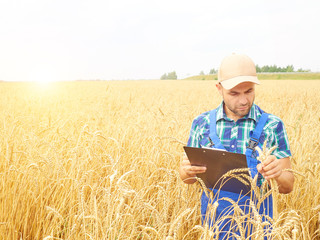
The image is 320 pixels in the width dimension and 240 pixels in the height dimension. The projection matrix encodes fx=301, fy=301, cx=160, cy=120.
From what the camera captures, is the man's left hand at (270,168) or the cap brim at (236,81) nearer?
the man's left hand at (270,168)

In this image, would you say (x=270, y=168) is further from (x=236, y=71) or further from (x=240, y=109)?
(x=236, y=71)

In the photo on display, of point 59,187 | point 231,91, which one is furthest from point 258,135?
point 59,187

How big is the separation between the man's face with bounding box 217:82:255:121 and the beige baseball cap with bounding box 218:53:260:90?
40mm

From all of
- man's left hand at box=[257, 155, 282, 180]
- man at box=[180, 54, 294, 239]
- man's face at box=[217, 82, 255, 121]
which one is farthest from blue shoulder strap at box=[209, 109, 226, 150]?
man's left hand at box=[257, 155, 282, 180]

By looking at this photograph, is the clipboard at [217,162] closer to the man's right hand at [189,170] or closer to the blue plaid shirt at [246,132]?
the man's right hand at [189,170]

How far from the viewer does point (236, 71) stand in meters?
1.44

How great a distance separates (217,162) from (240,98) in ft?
1.22

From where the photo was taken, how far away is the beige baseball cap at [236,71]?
139cm

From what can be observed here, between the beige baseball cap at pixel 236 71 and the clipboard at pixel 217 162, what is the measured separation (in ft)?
1.17

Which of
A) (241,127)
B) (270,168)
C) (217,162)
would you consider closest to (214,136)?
(241,127)

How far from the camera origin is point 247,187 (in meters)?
1.32

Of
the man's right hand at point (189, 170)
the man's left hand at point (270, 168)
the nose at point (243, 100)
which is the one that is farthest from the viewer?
the nose at point (243, 100)

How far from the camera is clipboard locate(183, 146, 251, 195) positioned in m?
1.14

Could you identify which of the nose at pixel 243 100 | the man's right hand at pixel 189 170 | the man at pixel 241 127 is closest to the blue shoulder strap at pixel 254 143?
the man at pixel 241 127
